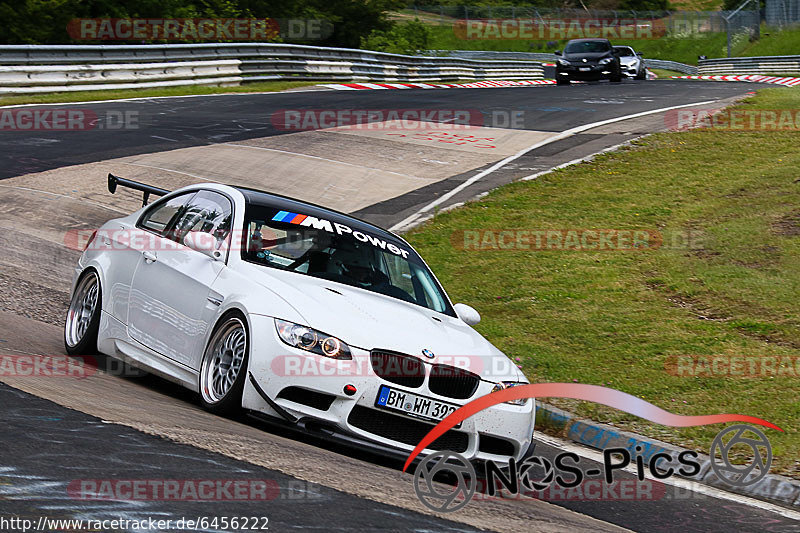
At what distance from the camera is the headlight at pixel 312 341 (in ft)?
19.5

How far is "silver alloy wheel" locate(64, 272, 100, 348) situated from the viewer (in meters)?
8.00

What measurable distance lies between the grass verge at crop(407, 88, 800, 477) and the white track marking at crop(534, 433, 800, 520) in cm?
35

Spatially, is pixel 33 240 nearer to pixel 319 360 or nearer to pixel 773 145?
pixel 319 360

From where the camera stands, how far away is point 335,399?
19.3 feet

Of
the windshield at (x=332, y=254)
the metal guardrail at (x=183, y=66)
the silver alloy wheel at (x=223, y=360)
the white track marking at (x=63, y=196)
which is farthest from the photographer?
the metal guardrail at (x=183, y=66)

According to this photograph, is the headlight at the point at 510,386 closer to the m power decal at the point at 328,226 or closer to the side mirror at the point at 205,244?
the m power decal at the point at 328,226

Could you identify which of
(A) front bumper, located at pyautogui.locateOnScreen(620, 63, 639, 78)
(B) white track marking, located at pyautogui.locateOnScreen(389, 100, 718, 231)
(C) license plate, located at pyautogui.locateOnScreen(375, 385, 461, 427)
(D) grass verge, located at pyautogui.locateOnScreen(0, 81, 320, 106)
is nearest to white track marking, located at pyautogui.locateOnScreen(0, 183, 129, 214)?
(B) white track marking, located at pyautogui.locateOnScreen(389, 100, 718, 231)

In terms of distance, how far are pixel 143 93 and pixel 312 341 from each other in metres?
22.3

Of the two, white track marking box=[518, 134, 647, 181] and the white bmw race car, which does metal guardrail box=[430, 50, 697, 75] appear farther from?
the white bmw race car

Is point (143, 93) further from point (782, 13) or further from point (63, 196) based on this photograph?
point (782, 13)

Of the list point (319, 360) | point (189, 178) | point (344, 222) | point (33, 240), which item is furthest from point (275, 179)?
point (319, 360)

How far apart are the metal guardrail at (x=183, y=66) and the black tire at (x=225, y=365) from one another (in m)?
19.4

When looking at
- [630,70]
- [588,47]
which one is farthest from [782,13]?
[588,47]

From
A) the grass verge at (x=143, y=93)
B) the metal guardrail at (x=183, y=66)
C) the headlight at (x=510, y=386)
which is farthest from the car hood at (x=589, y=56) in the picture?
the headlight at (x=510, y=386)
